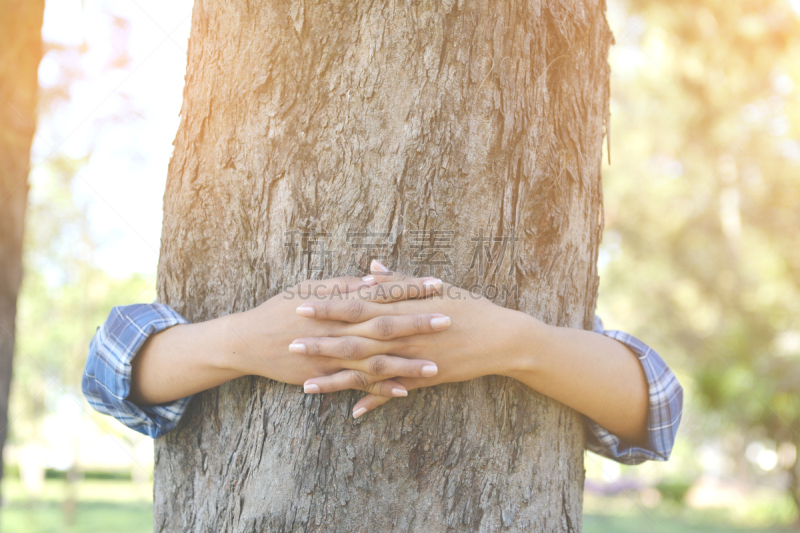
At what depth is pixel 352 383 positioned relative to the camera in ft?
4.08

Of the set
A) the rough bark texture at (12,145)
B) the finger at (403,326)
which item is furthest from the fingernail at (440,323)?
the rough bark texture at (12,145)

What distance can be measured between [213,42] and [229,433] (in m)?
1.12

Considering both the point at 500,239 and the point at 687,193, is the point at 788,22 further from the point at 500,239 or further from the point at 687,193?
the point at 500,239

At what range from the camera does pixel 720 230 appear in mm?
15281

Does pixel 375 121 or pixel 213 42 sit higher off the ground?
pixel 213 42

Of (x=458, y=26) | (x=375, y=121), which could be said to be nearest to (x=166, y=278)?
(x=375, y=121)

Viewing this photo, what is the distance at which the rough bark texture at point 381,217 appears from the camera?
1.27 m

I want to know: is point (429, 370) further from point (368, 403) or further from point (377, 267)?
point (377, 267)

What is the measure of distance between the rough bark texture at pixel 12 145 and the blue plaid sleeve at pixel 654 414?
3.68m

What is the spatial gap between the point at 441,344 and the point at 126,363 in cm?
85

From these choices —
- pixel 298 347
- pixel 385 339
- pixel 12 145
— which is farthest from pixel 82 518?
pixel 385 339

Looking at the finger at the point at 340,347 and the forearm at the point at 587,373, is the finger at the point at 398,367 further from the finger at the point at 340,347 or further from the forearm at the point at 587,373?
the forearm at the point at 587,373

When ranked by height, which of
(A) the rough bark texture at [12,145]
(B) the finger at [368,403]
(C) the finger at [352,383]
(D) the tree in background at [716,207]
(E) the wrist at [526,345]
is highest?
(D) the tree in background at [716,207]

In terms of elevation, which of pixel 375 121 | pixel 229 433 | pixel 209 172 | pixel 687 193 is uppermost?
pixel 687 193
